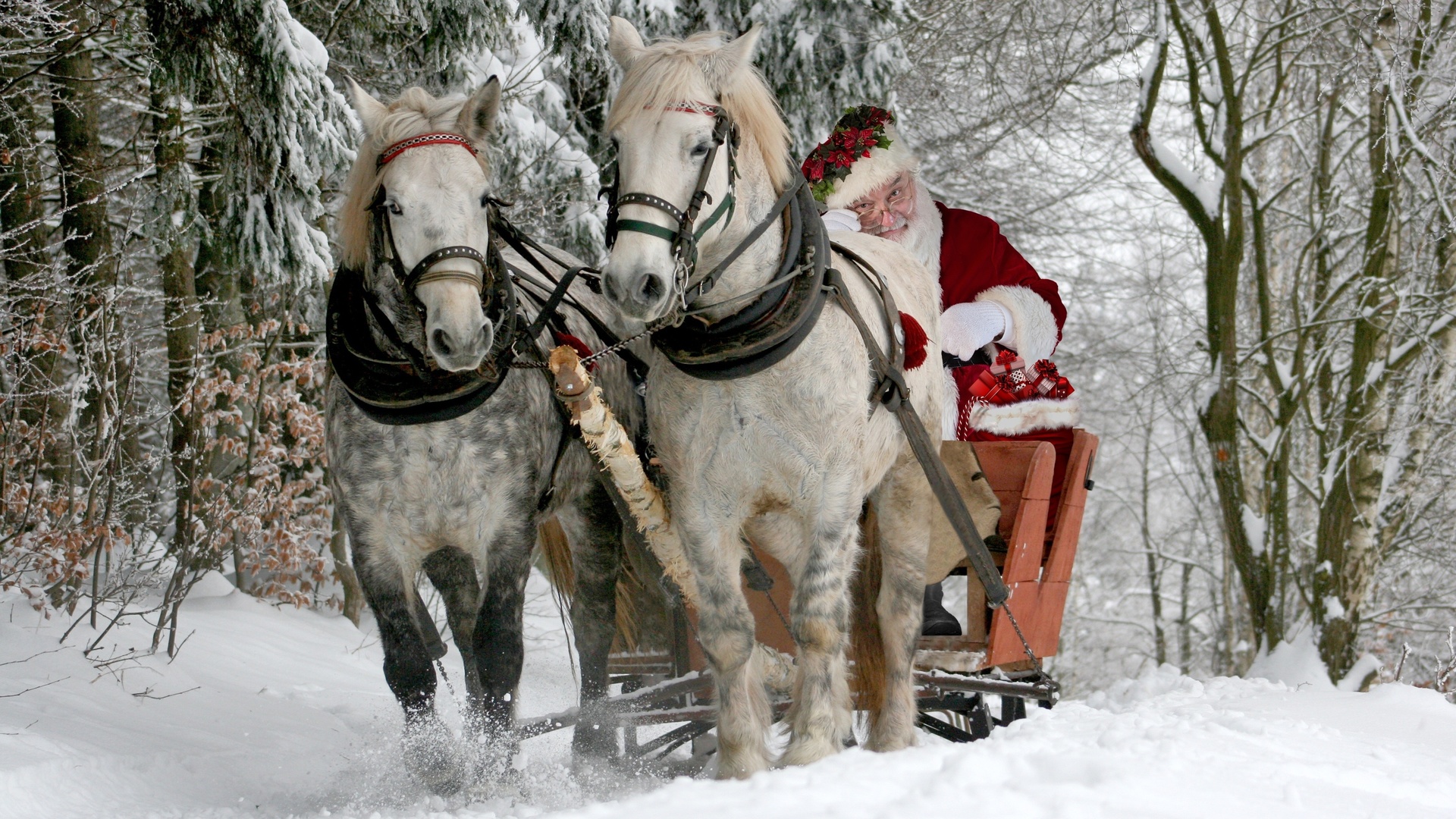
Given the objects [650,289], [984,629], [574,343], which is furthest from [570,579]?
[650,289]

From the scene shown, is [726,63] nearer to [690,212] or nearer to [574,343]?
[690,212]

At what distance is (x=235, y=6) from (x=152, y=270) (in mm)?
7560

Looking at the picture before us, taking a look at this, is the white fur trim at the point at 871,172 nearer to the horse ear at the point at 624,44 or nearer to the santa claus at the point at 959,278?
the santa claus at the point at 959,278

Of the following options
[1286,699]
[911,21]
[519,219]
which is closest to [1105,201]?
[911,21]

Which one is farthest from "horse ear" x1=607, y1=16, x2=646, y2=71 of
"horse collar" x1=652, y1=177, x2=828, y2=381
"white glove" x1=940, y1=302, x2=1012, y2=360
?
"white glove" x1=940, y1=302, x2=1012, y2=360

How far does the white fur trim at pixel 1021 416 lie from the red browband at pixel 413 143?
222 cm

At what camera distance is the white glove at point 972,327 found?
14.9 ft

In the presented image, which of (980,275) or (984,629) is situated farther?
(980,275)

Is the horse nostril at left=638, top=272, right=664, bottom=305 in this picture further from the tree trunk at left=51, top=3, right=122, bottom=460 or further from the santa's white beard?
the tree trunk at left=51, top=3, right=122, bottom=460

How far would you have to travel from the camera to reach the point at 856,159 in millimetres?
4664

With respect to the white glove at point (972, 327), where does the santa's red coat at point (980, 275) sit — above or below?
above

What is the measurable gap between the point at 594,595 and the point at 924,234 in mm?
1958

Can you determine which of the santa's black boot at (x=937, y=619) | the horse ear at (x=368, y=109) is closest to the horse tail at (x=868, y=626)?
the santa's black boot at (x=937, y=619)

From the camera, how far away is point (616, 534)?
4.47 metres
